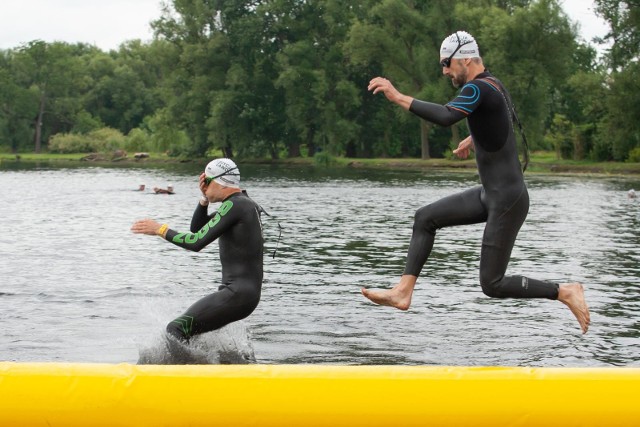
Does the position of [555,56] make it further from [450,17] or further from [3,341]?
[3,341]

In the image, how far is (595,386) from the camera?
7.95 meters

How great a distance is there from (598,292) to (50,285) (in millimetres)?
→ 9673

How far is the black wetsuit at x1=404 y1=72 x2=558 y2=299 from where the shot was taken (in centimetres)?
962

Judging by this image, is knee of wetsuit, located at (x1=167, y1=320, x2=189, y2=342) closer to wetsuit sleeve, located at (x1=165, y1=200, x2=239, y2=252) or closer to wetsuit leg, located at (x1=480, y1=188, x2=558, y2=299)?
wetsuit sleeve, located at (x1=165, y1=200, x2=239, y2=252)

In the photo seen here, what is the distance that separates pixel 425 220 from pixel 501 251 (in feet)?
2.47

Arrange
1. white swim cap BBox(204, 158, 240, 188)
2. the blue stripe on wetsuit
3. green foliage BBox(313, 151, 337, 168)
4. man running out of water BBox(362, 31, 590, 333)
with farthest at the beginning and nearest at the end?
green foliage BBox(313, 151, 337, 168) → white swim cap BBox(204, 158, 240, 188) → man running out of water BBox(362, 31, 590, 333) → the blue stripe on wetsuit

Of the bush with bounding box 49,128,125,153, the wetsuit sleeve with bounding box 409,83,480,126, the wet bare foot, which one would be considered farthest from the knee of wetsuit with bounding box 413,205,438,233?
the bush with bounding box 49,128,125,153

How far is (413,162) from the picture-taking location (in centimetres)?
→ 8925

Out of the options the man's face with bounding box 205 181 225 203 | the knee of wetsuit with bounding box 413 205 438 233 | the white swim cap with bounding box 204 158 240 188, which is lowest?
the knee of wetsuit with bounding box 413 205 438 233

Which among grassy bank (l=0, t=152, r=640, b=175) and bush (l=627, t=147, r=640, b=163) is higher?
bush (l=627, t=147, r=640, b=163)

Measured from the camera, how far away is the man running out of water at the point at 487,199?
962cm

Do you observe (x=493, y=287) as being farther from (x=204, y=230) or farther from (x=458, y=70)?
(x=204, y=230)

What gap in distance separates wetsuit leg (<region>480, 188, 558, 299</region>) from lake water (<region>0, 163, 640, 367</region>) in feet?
10.8

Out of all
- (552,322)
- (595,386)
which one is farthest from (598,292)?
(595,386)
